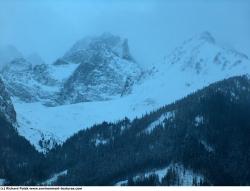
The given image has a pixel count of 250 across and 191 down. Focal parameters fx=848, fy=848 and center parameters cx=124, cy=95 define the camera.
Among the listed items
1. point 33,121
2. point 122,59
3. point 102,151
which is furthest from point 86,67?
point 102,151

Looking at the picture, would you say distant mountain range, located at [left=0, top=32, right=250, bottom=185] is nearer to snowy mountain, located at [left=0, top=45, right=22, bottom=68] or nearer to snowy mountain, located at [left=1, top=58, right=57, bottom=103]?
snowy mountain, located at [left=0, top=45, right=22, bottom=68]

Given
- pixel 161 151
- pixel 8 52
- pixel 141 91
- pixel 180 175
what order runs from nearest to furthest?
pixel 180 175
pixel 161 151
pixel 8 52
pixel 141 91

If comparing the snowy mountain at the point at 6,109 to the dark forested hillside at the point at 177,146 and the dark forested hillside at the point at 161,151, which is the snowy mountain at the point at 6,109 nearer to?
the dark forested hillside at the point at 161,151

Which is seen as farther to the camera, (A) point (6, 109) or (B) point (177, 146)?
(A) point (6, 109)

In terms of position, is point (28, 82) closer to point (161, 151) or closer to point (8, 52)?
point (8, 52)

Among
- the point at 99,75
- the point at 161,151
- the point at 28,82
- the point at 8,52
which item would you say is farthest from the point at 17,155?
the point at 99,75

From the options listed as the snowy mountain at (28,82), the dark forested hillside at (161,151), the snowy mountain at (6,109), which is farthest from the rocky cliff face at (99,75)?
the dark forested hillside at (161,151)

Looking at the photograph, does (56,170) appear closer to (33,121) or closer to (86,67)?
(33,121)

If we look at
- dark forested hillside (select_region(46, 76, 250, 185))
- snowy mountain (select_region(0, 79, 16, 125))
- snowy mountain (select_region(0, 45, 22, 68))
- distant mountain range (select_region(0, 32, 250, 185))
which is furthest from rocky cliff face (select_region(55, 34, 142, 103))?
snowy mountain (select_region(0, 45, 22, 68))
